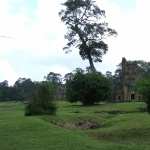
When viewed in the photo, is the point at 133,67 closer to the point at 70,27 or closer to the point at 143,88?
the point at 70,27

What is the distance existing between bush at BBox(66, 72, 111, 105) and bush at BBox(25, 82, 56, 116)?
2343cm

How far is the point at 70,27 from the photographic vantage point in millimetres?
76750

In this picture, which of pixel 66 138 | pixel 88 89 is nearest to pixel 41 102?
pixel 66 138

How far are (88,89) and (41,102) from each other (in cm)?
2453

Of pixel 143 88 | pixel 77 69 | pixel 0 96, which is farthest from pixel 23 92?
pixel 143 88

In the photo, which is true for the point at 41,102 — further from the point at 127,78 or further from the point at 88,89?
the point at 127,78

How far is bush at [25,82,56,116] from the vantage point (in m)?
39.4

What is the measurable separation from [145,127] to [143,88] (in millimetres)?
2255

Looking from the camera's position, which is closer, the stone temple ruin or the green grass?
the green grass

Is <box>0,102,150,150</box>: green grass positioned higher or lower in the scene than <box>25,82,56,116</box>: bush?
lower

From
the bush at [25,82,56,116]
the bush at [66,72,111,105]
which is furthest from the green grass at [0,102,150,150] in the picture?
the bush at [66,72,111,105]

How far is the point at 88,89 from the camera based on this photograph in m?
63.5

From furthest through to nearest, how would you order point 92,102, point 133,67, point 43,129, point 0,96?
point 0,96 < point 133,67 < point 92,102 < point 43,129

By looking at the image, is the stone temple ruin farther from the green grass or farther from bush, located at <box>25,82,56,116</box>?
the green grass
